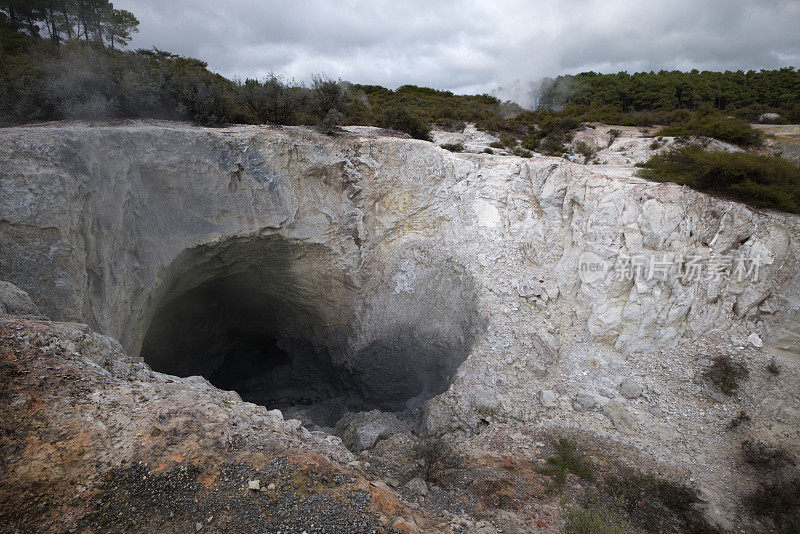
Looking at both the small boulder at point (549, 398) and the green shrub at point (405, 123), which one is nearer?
the small boulder at point (549, 398)

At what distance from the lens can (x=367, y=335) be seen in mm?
12242

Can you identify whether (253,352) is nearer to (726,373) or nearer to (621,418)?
(621,418)

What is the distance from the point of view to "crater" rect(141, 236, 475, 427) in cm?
1088

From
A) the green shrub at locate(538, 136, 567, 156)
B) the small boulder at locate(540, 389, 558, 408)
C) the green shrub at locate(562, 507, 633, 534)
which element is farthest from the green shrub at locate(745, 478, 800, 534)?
the green shrub at locate(538, 136, 567, 156)

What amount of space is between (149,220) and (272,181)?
3.32 metres

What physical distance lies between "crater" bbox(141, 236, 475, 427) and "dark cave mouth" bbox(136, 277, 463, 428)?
40mm

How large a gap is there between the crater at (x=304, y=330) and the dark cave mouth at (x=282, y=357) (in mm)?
40

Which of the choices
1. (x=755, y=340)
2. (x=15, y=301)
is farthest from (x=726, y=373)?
(x=15, y=301)

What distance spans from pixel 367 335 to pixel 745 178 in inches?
441

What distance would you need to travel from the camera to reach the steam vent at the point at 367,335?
159 inches

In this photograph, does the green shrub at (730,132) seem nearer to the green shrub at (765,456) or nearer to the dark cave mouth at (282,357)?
the green shrub at (765,456)

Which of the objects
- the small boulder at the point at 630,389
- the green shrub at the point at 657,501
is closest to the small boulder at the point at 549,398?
the small boulder at the point at 630,389

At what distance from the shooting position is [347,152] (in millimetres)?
11531

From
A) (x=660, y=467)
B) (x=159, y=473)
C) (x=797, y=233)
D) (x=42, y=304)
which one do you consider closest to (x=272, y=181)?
(x=42, y=304)
